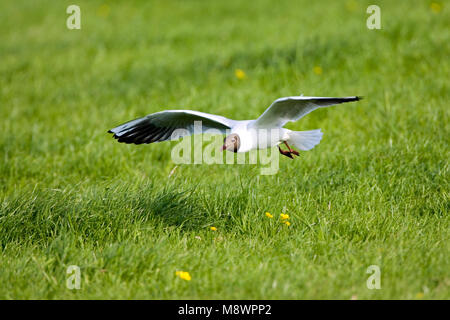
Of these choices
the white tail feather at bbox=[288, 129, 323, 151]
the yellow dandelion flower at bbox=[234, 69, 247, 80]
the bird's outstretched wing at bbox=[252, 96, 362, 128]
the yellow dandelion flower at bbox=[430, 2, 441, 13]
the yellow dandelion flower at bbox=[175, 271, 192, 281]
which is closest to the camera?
the yellow dandelion flower at bbox=[175, 271, 192, 281]

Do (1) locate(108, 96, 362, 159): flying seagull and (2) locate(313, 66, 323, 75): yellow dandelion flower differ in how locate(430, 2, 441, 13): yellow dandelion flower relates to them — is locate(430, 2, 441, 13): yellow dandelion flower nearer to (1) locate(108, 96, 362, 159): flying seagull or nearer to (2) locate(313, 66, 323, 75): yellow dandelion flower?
(2) locate(313, 66, 323, 75): yellow dandelion flower

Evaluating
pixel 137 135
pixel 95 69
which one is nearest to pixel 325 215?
pixel 137 135

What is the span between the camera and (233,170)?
509cm

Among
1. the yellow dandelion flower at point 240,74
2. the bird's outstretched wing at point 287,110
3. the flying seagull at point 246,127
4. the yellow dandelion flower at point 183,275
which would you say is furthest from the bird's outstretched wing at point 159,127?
the yellow dandelion flower at point 240,74

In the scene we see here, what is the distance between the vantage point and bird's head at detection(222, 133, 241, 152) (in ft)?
12.5

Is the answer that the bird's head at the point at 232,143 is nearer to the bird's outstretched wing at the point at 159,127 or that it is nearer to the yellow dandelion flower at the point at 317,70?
the bird's outstretched wing at the point at 159,127

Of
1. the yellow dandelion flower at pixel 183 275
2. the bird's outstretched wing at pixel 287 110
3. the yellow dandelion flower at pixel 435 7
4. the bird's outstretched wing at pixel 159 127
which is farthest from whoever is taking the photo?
the yellow dandelion flower at pixel 435 7

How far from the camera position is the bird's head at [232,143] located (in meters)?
3.79

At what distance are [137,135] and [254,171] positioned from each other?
1.13m

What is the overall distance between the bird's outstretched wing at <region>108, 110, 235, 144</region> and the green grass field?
404mm

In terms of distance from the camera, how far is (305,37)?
8047mm

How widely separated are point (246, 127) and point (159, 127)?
84 cm

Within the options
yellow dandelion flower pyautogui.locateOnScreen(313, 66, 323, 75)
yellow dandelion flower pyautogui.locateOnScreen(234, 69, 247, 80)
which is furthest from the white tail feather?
yellow dandelion flower pyautogui.locateOnScreen(234, 69, 247, 80)

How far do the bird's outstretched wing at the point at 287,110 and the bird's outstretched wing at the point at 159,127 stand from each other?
0.37 m
